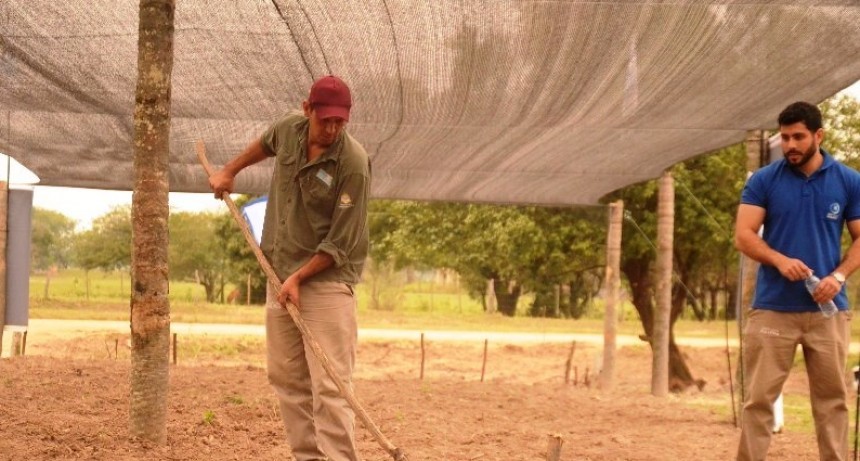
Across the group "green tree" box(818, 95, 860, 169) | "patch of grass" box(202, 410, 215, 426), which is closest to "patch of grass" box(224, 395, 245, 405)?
"patch of grass" box(202, 410, 215, 426)

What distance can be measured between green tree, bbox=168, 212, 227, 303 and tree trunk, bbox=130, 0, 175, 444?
1209 centimetres

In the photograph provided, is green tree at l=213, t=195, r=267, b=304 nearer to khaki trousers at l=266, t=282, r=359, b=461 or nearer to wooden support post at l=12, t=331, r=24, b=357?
wooden support post at l=12, t=331, r=24, b=357

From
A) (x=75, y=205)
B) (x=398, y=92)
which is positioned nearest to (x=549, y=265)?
(x=75, y=205)

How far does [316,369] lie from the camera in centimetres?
393

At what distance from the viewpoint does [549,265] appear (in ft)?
53.5

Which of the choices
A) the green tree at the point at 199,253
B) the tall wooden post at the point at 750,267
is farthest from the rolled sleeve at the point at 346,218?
the green tree at the point at 199,253

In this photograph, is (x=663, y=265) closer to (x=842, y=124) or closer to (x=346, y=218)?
(x=346, y=218)

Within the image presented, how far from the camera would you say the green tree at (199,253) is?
1683 centimetres

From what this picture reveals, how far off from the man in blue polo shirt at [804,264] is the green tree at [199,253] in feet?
43.3

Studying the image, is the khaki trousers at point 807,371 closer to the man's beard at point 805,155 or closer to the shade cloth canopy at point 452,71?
the man's beard at point 805,155

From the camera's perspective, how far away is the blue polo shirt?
14.4 ft

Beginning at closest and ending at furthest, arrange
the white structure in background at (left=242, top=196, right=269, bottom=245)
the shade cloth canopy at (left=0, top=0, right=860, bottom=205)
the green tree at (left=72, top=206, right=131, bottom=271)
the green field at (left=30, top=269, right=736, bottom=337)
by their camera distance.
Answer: the shade cloth canopy at (left=0, top=0, right=860, bottom=205), the white structure in background at (left=242, top=196, right=269, bottom=245), the green field at (left=30, top=269, right=736, bottom=337), the green tree at (left=72, top=206, right=131, bottom=271)

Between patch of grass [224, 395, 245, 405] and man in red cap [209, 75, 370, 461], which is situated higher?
man in red cap [209, 75, 370, 461]

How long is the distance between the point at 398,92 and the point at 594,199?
15.4 feet
